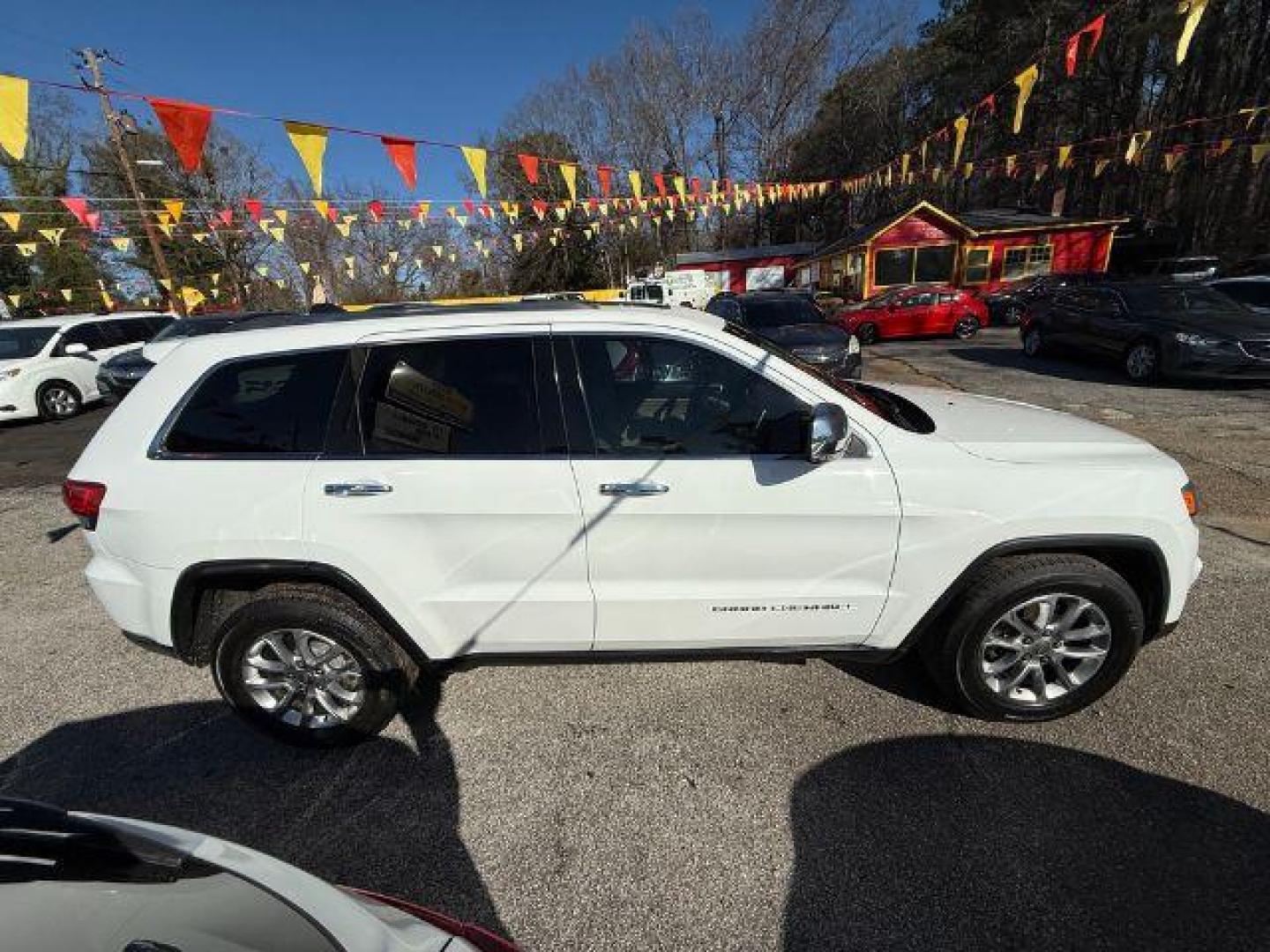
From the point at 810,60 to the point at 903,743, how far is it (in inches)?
1792

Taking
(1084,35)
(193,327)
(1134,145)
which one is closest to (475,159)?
(193,327)

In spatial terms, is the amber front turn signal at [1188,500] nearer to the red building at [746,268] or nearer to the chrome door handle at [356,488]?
the chrome door handle at [356,488]

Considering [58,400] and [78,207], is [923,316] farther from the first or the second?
[78,207]

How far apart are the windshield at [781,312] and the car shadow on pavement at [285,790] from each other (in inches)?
343

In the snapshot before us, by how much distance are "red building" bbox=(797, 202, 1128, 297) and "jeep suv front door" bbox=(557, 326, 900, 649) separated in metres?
25.5

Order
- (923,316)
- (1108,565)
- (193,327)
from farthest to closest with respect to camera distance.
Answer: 1. (923,316)
2. (193,327)
3. (1108,565)

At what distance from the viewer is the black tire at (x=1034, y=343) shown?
11.2 metres

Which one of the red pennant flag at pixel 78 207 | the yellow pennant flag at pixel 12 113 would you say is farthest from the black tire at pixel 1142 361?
the red pennant flag at pixel 78 207

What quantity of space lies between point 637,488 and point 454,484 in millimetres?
686

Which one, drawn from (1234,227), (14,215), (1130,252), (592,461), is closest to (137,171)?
(14,215)

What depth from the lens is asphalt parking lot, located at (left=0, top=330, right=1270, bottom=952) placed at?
182 cm

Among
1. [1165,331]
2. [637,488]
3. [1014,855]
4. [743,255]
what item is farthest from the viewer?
[743,255]

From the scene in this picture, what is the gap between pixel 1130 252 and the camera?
2839cm

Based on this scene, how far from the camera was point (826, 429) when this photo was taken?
2.04m
